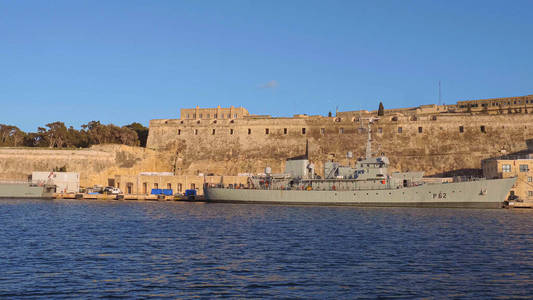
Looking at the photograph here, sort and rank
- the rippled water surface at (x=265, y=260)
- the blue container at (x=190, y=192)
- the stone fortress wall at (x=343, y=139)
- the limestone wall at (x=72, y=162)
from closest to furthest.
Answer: the rippled water surface at (x=265, y=260) < the blue container at (x=190, y=192) < the stone fortress wall at (x=343, y=139) < the limestone wall at (x=72, y=162)

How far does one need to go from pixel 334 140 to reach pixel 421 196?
28.6 m

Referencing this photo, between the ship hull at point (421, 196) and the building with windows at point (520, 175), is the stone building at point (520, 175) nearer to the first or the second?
the building with windows at point (520, 175)

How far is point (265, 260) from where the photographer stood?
15906 millimetres

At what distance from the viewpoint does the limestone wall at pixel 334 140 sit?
63.3 meters

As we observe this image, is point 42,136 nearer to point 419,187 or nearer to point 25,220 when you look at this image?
point 25,220

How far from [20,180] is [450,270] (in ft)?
205

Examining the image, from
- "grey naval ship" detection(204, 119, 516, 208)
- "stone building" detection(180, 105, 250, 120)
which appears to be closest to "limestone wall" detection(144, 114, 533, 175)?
"grey naval ship" detection(204, 119, 516, 208)

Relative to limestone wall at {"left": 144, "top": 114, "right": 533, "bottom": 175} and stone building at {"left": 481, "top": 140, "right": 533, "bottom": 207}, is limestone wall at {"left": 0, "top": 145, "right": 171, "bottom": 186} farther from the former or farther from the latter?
stone building at {"left": 481, "top": 140, "right": 533, "bottom": 207}

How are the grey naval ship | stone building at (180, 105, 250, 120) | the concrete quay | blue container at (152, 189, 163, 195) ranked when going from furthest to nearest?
1. stone building at (180, 105, 250, 120)
2. blue container at (152, 189, 163, 195)
3. the concrete quay
4. the grey naval ship

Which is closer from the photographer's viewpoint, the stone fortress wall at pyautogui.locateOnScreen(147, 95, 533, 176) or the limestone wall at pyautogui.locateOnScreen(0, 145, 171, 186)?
the stone fortress wall at pyautogui.locateOnScreen(147, 95, 533, 176)

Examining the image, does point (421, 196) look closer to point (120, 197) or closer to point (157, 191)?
point (157, 191)

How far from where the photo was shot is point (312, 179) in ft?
157

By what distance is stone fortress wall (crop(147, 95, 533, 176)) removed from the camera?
6328 centimetres

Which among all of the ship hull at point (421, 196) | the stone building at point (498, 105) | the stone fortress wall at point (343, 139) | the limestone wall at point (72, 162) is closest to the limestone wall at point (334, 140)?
the stone fortress wall at point (343, 139)
